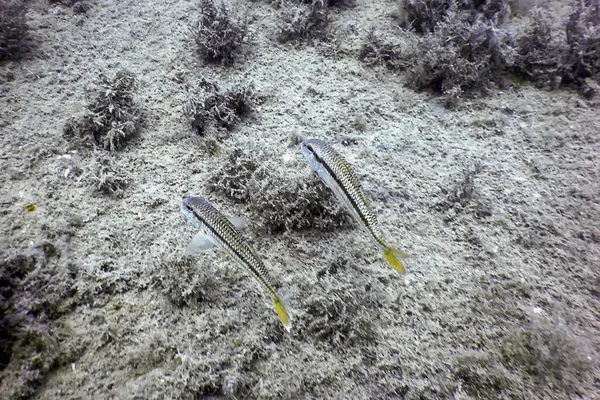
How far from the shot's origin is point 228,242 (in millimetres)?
2793

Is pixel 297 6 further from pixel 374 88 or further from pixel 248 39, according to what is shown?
pixel 374 88

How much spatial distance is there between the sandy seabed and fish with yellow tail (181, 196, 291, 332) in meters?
0.68

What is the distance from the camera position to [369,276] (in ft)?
12.0

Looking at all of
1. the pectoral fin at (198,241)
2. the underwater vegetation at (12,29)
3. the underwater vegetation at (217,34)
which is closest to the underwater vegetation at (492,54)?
the underwater vegetation at (217,34)

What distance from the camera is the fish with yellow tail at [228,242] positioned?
275 cm

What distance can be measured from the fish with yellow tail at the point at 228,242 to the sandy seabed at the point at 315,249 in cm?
68

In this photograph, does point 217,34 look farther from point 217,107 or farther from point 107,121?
point 107,121

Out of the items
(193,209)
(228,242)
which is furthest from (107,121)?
(228,242)

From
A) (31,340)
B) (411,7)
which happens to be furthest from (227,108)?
(411,7)

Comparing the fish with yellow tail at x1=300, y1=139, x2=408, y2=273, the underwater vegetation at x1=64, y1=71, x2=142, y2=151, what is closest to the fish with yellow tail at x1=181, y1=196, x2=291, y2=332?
the fish with yellow tail at x1=300, y1=139, x2=408, y2=273

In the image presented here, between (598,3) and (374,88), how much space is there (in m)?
4.37

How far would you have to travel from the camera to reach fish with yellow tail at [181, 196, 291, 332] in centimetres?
275

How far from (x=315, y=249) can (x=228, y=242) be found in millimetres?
1377

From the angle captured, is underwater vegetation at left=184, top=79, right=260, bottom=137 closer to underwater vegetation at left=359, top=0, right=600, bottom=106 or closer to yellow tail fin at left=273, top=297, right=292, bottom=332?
underwater vegetation at left=359, top=0, right=600, bottom=106
